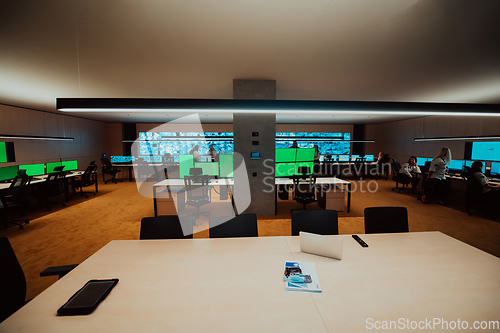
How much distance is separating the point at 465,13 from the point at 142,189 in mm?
9071

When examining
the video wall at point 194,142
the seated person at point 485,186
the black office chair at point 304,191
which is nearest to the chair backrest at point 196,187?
the black office chair at point 304,191

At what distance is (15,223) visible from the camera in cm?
417

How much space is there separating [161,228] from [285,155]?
3953mm

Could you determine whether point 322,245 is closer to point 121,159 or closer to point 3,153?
point 3,153

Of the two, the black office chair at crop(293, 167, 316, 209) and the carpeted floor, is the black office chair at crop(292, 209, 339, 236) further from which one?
the black office chair at crop(293, 167, 316, 209)

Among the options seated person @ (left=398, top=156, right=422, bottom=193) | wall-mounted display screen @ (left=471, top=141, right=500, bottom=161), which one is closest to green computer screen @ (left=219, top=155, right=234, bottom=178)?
seated person @ (left=398, top=156, right=422, bottom=193)

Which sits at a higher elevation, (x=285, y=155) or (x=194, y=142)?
(x=194, y=142)

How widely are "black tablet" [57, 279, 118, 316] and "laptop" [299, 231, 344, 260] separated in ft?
4.82

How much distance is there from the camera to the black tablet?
1160mm

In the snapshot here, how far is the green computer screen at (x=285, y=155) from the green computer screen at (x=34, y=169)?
24.0 ft

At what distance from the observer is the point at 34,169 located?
6.32m

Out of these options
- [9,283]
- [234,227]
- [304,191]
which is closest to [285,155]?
[304,191]

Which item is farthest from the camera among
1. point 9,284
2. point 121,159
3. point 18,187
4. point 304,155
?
point 121,159

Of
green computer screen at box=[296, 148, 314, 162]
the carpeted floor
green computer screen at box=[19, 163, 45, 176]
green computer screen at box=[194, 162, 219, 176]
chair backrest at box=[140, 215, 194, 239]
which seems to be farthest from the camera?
green computer screen at box=[19, 163, 45, 176]
